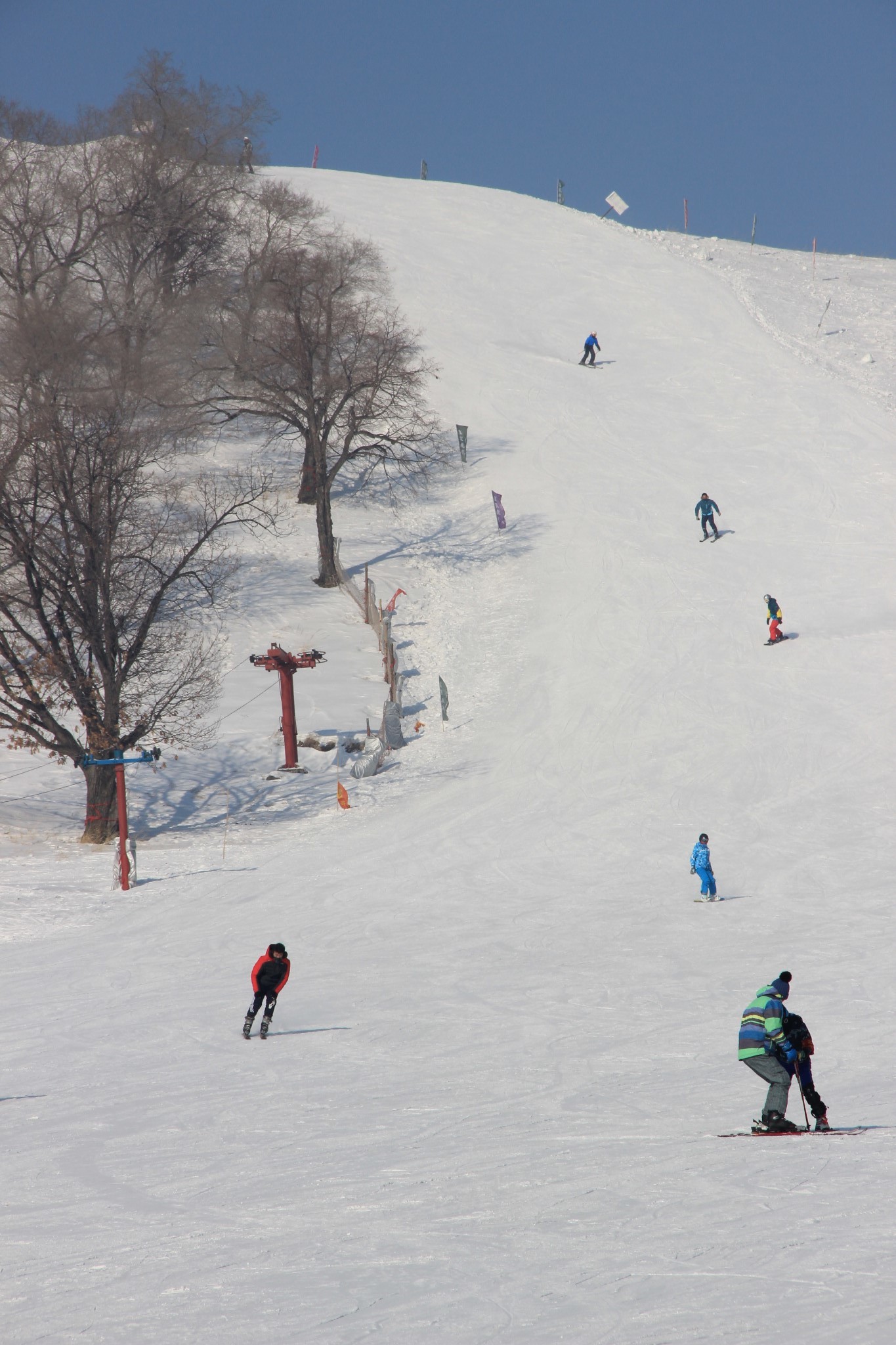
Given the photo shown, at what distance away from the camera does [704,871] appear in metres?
16.8

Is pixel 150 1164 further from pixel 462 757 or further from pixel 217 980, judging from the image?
pixel 462 757

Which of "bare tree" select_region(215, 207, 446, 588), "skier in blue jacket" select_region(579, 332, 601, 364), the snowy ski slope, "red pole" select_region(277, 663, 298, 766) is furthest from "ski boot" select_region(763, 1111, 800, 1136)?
"skier in blue jacket" select_region(579, 332, 601, 364)

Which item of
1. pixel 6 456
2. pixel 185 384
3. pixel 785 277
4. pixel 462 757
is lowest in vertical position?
pixel 462 757

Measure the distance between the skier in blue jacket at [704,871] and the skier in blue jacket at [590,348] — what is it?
32.7m

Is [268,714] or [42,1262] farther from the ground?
[268,714]

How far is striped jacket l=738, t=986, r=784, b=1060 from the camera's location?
8.38m

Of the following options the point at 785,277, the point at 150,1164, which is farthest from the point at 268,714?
the point at 785,277

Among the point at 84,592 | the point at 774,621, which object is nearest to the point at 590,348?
the point at 774,621

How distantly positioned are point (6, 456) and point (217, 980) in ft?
42.8

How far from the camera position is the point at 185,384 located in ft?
125

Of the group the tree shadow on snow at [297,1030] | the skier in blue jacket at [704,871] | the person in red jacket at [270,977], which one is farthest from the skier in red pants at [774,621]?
the person in red jacket at [270,977]

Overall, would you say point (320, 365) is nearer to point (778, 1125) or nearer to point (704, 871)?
point (704, 871)

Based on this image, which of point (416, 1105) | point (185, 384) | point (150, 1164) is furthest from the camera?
point (185, 384)

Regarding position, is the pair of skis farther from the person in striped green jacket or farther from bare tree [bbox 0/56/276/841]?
bare tree [bbox 0/56/276/841]
